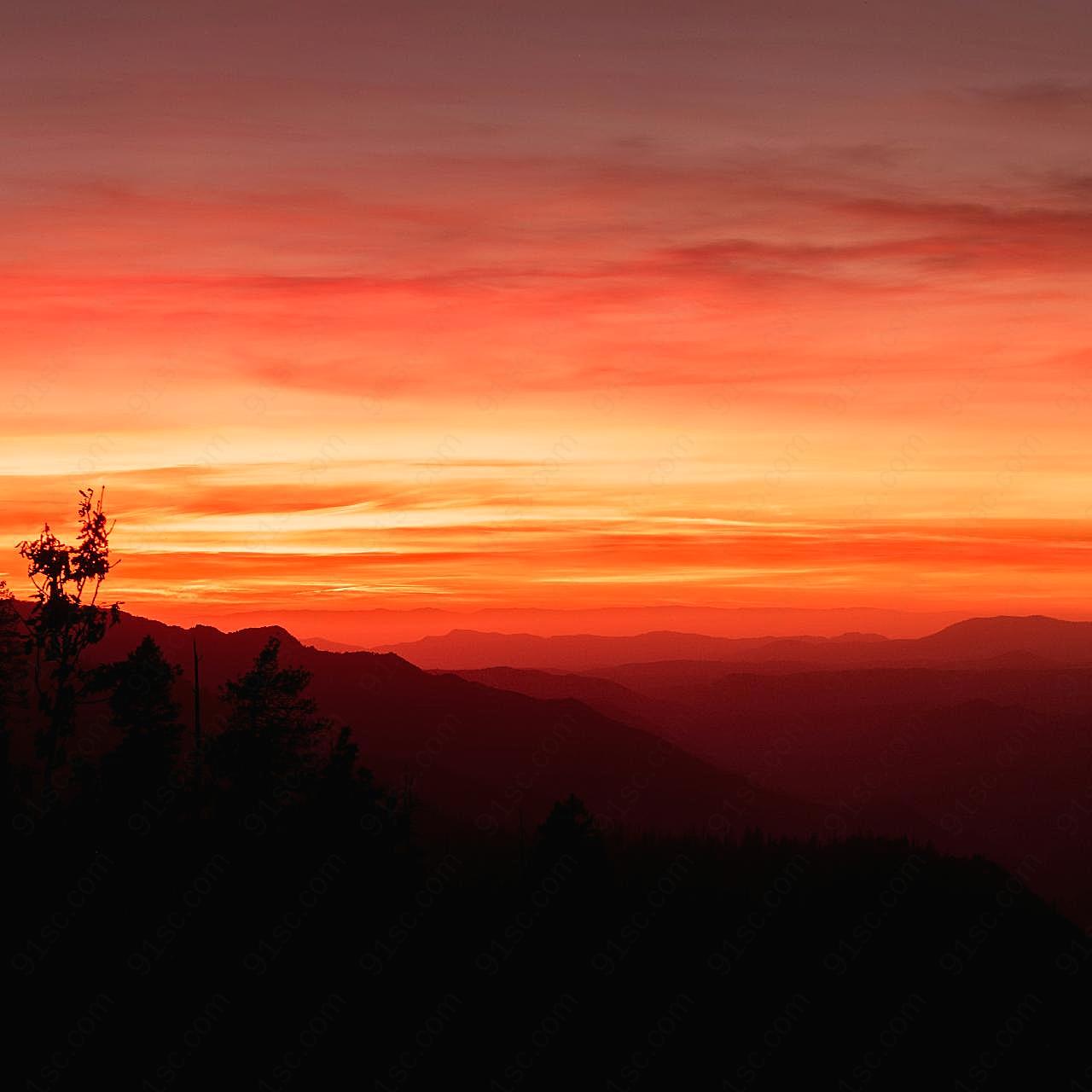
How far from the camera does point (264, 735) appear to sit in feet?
183

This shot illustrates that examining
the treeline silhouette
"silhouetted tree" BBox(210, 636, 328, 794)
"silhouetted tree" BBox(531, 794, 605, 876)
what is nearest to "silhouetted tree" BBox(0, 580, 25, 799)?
the treeline silhouette

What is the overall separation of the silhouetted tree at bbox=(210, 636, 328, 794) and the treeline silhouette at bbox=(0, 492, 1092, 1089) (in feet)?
0.44

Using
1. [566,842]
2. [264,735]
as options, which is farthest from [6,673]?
[566,842]

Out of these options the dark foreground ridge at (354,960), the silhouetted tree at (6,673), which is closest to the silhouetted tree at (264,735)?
the dark foreground ridge at (354,960)

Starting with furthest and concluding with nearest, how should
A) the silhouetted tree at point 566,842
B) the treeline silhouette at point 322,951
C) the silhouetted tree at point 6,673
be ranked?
the silhouetted tree at point 566,842 → the silhouetted tree at point 6,673 → the treeline silhouette at point 322,951

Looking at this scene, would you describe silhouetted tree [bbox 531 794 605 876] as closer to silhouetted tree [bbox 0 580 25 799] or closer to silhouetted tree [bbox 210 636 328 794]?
silhouetted tree [bbox 210 636 328 794]

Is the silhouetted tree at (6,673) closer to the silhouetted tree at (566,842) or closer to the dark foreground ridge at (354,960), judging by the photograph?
the dark foreground ridge at (354,960)

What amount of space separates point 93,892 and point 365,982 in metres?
11.6

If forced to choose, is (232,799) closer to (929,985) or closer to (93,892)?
(93,892)

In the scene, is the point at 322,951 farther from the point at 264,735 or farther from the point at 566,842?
the point at 566,842

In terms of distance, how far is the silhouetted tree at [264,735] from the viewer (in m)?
55.2

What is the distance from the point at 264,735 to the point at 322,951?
9.59 m

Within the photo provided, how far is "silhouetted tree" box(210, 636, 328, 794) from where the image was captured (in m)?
55.2

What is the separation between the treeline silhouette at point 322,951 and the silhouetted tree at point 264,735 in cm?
13
